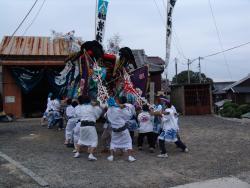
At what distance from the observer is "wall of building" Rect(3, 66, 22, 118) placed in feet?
64.7

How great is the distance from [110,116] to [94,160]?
123 centimetres

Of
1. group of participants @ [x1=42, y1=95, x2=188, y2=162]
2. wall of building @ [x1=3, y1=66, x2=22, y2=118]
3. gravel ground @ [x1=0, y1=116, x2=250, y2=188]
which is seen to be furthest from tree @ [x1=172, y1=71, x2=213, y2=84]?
group of participants @ [x1=42, y1=95, x2=188, y2=162]

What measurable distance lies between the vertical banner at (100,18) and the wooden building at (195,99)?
9.54 meters

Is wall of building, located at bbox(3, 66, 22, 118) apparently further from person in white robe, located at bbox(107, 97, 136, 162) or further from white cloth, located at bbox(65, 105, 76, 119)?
person in white robe, located at bbox(107, 97, 136, 162)

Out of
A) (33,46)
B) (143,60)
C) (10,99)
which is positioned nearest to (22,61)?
(33,46)

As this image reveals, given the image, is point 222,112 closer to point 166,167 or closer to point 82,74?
point 82,74

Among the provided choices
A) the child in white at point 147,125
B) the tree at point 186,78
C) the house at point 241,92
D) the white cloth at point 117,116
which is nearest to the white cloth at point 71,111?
the white cloth at point 117,116

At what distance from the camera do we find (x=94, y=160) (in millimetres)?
9422

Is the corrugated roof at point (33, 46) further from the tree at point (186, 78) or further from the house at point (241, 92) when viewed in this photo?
the tree at point (186, 78)

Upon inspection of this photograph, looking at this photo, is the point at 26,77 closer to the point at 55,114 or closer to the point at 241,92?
the point at 55,114

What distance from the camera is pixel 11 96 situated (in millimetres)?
19844

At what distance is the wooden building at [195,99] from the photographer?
2272 cm

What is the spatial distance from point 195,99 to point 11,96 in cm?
1105

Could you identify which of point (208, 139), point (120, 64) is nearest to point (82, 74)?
point (120, 64)
